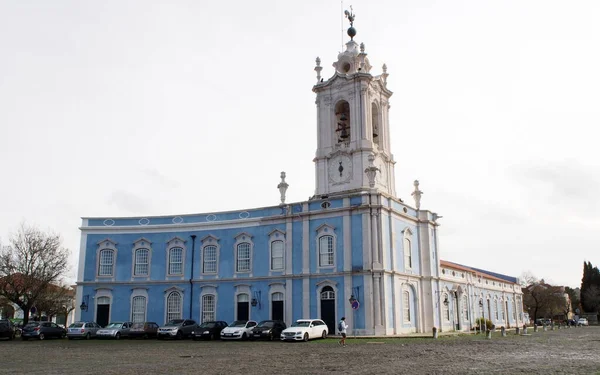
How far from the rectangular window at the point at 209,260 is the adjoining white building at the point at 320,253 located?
0.07m

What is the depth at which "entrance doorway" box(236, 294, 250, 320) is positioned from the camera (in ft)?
126

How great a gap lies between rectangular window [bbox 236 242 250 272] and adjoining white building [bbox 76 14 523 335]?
0.07 meters

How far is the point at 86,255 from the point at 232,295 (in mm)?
11849

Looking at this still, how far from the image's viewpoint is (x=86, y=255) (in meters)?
42.1

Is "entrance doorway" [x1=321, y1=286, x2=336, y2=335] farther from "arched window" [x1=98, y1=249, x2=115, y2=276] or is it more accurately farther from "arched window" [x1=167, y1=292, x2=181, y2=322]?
"arched window" [x1=98, y1=249, x2=115, y2=276]

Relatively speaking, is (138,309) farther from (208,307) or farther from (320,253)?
(320,253)

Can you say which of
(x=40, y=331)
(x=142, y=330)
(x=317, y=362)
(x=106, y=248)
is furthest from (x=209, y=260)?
(x=317, y=362)

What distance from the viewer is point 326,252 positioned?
119ft

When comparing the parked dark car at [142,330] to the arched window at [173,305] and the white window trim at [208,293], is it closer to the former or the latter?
the arched window at [173,305]

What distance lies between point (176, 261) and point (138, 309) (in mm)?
4399

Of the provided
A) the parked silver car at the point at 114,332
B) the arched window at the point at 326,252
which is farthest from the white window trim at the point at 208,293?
the arched window at the point at 326,252

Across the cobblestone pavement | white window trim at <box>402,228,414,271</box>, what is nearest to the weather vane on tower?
white window trim at <box>402,228,414,271</box>

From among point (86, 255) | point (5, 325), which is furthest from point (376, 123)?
point (5, 325)

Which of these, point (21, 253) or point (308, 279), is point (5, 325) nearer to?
point (21, 253)
